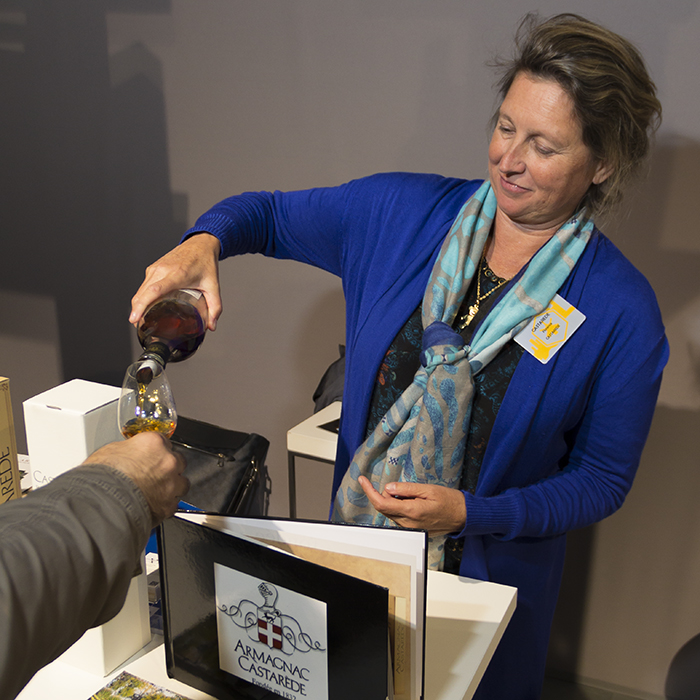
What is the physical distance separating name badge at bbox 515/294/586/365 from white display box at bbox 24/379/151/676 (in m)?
0.70

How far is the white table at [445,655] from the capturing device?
36.5 inches

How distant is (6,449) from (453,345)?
2.43 ft

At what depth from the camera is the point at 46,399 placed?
949 mm

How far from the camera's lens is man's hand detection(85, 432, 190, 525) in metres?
0.69

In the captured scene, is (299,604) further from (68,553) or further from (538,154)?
(538,154)

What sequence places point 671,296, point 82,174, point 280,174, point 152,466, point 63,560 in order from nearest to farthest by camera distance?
point 63,560 < point 152,466 < point 671,296 < point 280,174 < point 82,174

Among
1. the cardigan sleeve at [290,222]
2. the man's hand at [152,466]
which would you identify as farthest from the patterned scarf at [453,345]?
the man's hand at [152,466]

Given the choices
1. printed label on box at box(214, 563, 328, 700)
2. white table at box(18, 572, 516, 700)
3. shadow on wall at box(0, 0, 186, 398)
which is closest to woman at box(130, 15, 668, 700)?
white table at box(18, 572, 516, 700)

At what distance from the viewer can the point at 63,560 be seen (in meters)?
0.59

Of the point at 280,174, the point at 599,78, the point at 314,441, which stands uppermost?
the point at 599,78

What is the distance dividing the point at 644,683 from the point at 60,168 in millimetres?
2785

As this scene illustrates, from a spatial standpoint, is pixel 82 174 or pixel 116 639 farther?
pixel 82 174

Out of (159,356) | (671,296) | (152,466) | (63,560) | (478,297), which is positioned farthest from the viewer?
(671,296)

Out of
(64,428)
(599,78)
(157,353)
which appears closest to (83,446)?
(64,428)
